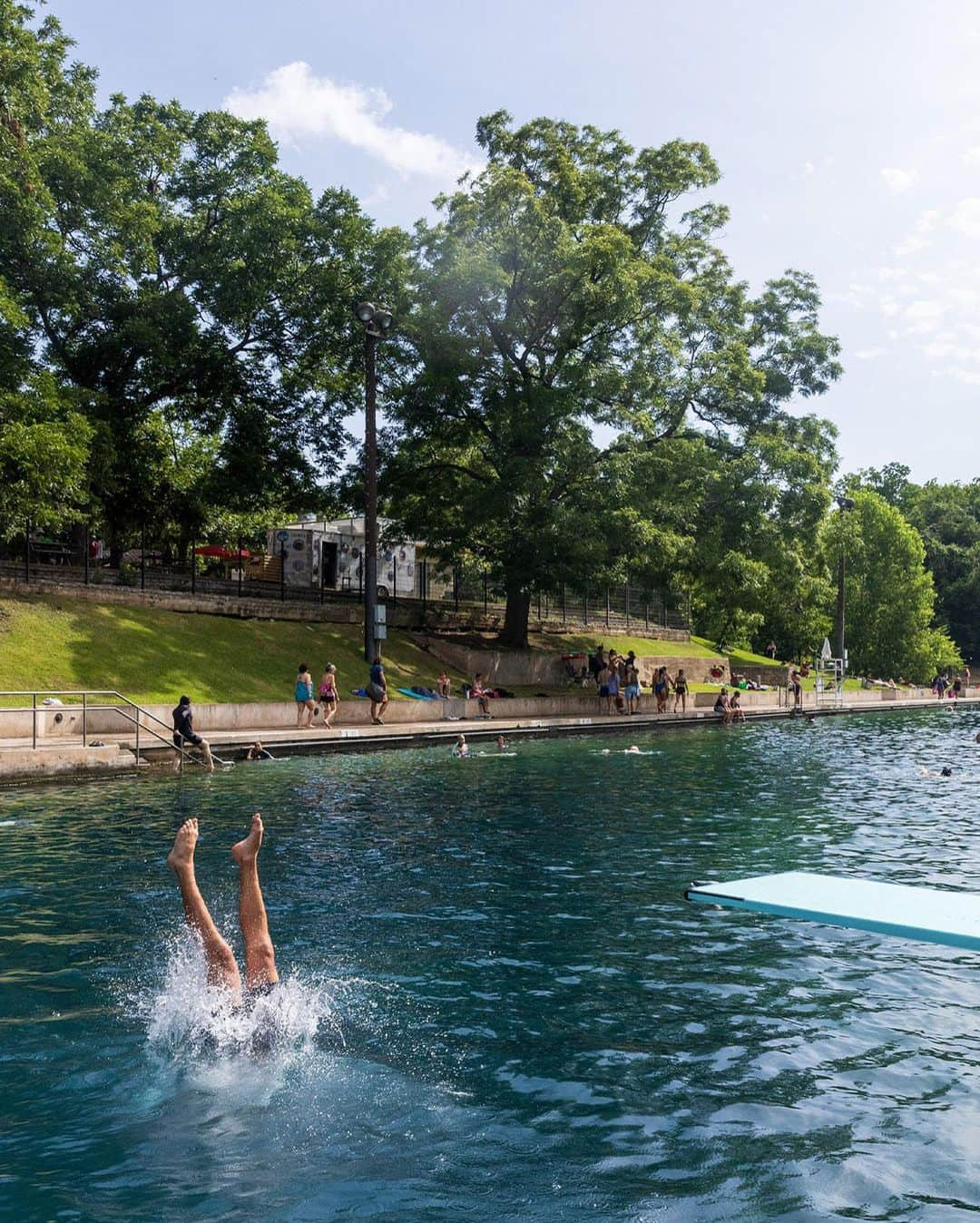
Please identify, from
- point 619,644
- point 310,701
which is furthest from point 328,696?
point 619,644

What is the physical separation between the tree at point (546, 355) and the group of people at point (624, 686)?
136 inches

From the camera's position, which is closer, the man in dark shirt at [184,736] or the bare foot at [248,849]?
the bare foot at [248,849]

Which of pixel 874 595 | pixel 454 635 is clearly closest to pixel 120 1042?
pixel 454 635

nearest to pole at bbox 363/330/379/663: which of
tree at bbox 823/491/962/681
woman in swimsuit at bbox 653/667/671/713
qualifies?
woman in swimsuit at bbox 653/667/671/713

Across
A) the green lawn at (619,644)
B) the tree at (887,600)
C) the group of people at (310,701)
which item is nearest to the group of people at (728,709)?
the green lawn at (619,644)

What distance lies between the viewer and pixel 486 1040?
7781 mm

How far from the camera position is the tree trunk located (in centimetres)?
4478

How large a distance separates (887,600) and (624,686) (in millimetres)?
38218

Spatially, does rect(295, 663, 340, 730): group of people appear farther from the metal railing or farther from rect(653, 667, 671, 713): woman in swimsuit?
rect(653, 667, 671, 713): woman in swimsuit

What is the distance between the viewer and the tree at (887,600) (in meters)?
73.9

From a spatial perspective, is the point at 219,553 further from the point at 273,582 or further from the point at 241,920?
the point at 241,920

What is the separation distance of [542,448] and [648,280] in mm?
7580

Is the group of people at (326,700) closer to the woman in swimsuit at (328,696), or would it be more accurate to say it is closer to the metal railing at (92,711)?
the woman in swimsuit at (328,696)

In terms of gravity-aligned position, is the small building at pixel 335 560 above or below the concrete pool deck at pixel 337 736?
above
